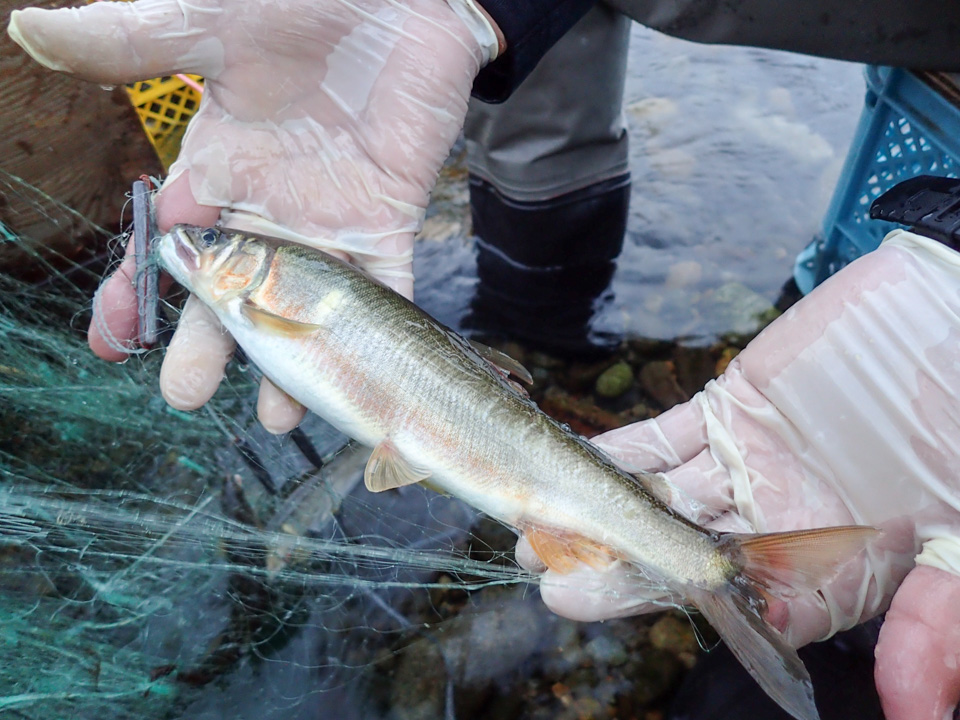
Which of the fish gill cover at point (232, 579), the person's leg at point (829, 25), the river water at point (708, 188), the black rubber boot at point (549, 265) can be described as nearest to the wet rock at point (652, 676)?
the fish gill cover at point (232, 579)

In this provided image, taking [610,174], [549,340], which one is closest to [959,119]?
[610,174]

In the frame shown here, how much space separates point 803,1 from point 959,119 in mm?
912

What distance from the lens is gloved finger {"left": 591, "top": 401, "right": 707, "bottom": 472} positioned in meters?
2.86

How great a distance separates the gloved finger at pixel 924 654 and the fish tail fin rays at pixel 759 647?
0.82 feet

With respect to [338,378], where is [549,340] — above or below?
below

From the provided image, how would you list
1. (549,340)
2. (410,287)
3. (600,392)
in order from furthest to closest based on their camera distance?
1. (549,340)
2. (600,392)
3. (410,287)

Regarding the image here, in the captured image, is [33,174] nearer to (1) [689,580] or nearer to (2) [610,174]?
(2) [610,174]

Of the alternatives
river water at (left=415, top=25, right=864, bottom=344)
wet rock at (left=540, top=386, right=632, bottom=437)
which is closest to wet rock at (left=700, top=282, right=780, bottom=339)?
river water at (left=415, top=25, right=864, bottom=344)

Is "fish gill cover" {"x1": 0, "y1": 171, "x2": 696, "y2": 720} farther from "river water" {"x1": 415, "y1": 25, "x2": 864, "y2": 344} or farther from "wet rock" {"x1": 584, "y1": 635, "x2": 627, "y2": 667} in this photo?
"river water" {"x1": 415, "y1": 25, "x2": 864, "y2": 344}

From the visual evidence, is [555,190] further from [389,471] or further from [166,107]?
[389,471]

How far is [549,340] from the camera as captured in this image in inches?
181

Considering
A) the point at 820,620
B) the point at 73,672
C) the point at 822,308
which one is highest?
the point at 822,308

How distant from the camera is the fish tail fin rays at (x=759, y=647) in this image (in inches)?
76.0

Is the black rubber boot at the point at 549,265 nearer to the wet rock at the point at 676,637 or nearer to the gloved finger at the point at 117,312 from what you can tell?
the wet rock at the point at 676,637
